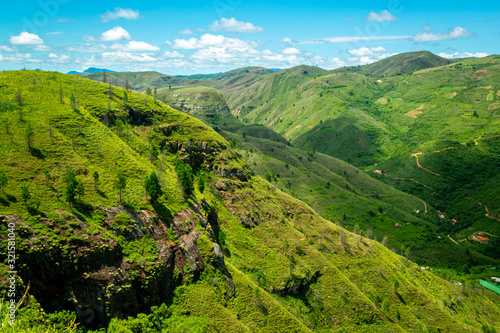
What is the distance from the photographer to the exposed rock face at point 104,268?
162ft

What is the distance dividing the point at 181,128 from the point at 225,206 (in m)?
55.7

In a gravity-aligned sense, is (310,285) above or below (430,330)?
above

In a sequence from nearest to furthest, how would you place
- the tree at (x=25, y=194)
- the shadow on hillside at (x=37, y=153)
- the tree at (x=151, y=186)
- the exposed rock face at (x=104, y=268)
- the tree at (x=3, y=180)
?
the exposed rock face at (x=104, y=268), the tree at (x=3, y=180), the tree at (x=25, y=194), the shadow on hillside at (x=37, y=153), the tree at (x=151, y=186)

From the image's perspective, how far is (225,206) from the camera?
421ft

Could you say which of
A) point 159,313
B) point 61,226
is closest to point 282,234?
point 159,313

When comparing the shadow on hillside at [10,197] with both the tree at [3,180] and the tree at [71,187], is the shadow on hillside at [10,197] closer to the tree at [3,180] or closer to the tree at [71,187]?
the tree at [3,180]

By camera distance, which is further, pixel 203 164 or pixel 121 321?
pixel 203 164

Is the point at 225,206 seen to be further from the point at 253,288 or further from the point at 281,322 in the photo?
the point at 281,322

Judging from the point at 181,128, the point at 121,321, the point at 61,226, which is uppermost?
the point at 181,128

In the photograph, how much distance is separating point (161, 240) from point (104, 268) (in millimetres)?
18424

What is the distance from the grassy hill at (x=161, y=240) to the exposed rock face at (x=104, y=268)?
25 cm

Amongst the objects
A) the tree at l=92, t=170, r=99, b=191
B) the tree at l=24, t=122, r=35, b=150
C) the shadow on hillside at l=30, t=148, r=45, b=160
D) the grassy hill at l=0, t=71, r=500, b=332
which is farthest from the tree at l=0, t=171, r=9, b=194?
the tree at l=24, t=122, r=35, b=150

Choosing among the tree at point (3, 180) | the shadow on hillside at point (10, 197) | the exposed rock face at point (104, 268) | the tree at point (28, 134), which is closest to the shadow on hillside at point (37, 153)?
the tree at point (28, 134)

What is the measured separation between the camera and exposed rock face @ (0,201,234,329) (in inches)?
1946
